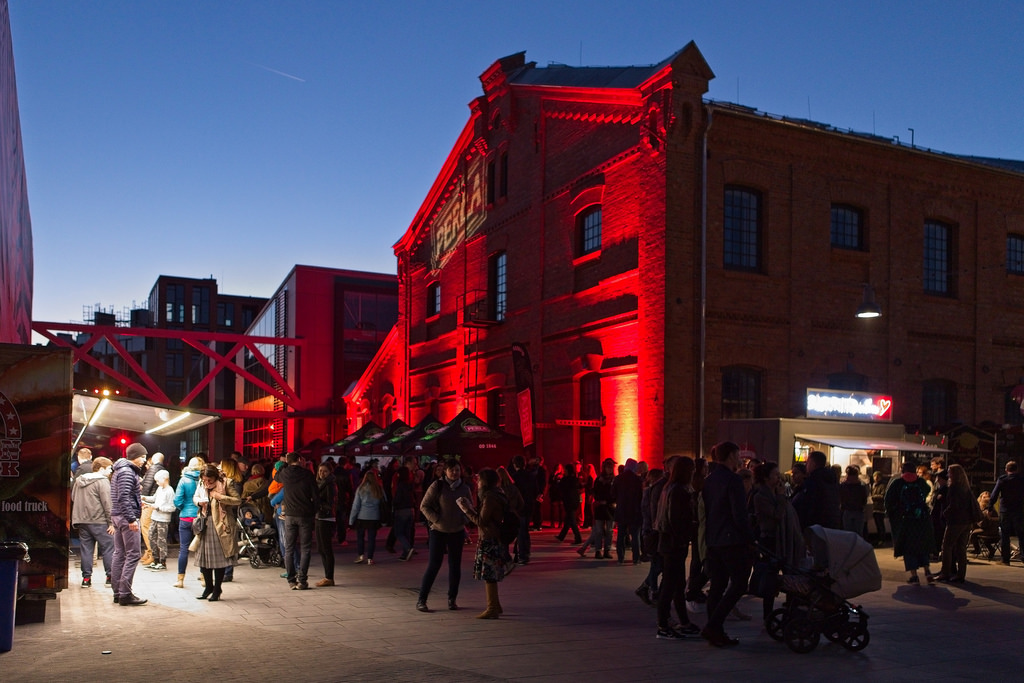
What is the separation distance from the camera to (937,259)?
25125mm

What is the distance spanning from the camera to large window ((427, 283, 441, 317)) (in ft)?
115

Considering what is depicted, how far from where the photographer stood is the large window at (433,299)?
35062 millimetres

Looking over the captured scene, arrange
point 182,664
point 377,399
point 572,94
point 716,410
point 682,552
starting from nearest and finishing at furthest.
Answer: point 182,664 < point 682,552 < point 716,410 < point 572,94 < point 377,399

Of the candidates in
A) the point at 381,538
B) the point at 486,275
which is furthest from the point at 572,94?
the point at 381,538

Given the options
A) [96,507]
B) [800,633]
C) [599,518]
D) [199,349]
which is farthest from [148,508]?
[199,349]

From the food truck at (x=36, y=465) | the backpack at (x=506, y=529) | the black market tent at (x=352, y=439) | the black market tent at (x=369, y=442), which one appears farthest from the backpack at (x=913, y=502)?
the black market tent at (x=352, y=439)

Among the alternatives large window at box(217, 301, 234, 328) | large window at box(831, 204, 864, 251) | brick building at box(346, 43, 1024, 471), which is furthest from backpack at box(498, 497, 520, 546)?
large window at box(217, 301, 234, 328)

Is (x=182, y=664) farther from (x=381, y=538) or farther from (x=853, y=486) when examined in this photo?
(x=381, y=538)

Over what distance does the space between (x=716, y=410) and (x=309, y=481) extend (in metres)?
10.7

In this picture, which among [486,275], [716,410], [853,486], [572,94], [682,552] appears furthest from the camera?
[486,275]

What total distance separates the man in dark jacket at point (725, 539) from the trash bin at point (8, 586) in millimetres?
6495

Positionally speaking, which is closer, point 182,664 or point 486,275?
point 182,664

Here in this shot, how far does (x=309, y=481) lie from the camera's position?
13336 mm

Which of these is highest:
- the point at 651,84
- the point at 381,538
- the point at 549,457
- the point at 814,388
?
the point at 651,84
